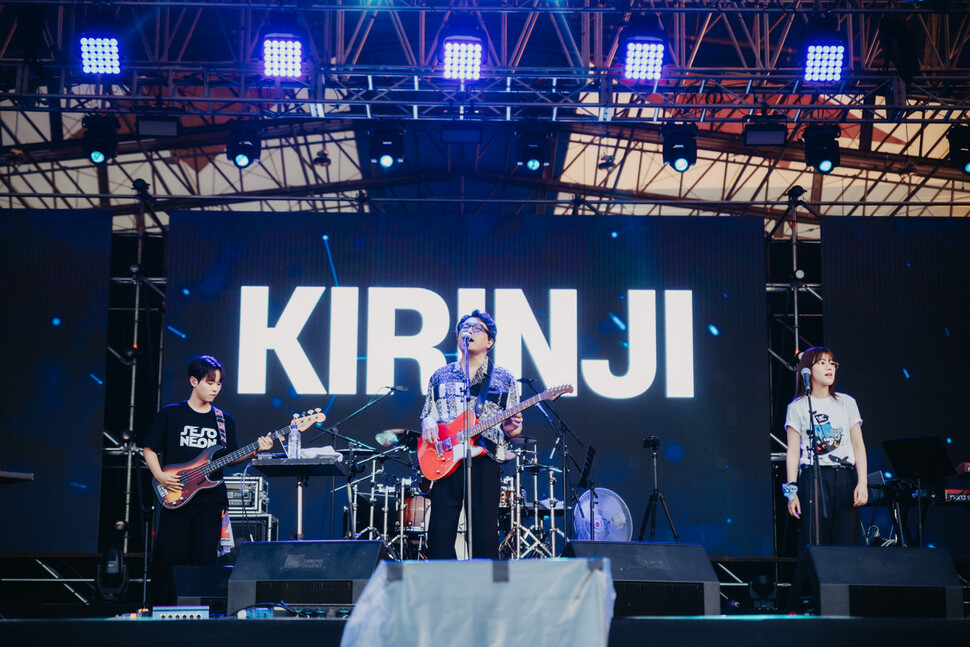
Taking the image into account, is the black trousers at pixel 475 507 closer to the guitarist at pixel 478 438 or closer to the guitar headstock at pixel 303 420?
the guitarist at pixel 478 438

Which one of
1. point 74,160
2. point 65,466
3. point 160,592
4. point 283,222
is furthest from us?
point 74,160

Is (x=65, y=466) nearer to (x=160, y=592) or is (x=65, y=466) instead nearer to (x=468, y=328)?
(x=160, y=592)

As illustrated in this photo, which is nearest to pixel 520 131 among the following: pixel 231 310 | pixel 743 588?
pixel 231 310

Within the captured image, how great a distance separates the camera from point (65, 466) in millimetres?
10172

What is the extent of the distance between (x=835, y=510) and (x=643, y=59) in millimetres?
4587

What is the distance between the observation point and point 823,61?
9.06 meters

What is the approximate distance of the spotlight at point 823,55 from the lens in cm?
890

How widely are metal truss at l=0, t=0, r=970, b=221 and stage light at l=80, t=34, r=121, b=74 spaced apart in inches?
5.4

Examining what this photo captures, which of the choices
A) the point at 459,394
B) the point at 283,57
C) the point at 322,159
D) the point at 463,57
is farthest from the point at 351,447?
the point at 322,159

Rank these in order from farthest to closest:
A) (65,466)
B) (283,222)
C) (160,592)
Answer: (283,222) → (65,466) → (160,592)

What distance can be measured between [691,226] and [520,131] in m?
2.14

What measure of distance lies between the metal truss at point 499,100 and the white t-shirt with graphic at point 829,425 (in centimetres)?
358

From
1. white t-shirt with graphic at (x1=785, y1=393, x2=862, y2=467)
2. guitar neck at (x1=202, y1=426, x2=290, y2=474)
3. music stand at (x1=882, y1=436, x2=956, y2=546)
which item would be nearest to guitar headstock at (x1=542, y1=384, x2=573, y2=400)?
white t-shirt with graphic at (x1=785, y1=393, x2=862, y2=467)

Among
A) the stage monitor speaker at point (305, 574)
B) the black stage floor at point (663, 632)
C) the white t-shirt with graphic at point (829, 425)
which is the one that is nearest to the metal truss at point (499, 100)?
the white t-shirt with graphic at point (829, 425)
